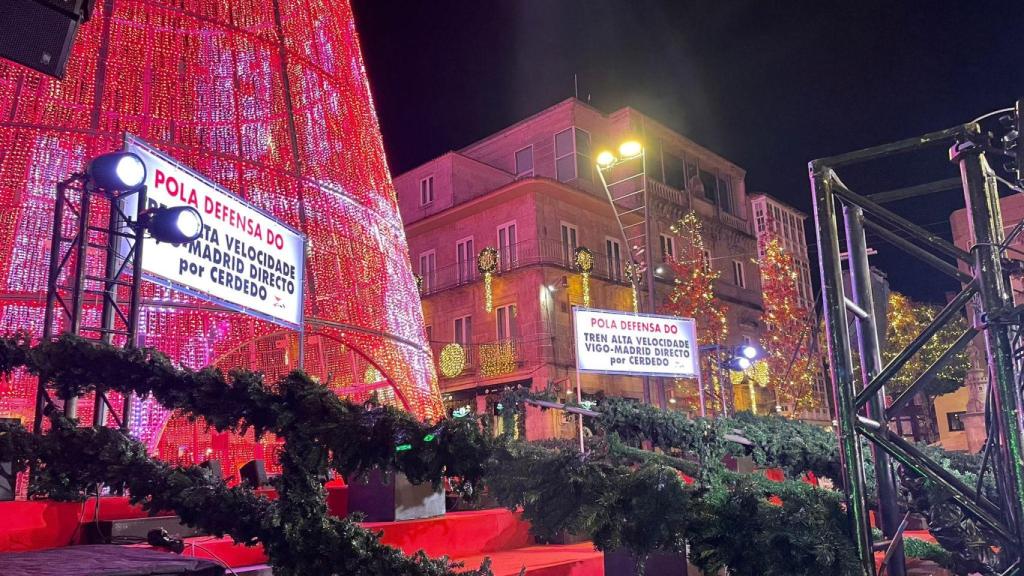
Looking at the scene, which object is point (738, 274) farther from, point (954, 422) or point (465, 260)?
point (465, 260)

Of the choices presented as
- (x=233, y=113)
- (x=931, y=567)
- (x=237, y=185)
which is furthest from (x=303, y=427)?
(x=233, y=113)

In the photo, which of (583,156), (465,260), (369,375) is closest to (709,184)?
(583,156)

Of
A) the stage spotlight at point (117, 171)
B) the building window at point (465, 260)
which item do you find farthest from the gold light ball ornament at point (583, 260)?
the stage spotlight at point (117, 171)

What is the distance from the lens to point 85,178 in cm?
650

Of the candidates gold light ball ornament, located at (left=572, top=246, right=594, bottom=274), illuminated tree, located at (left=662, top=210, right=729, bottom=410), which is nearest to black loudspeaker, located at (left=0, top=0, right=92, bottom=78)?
gold light ball ornament, located at (left=572, top=246, right=594, bottom=274)

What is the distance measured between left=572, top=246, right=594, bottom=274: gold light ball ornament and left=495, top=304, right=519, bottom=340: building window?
9.44 ft

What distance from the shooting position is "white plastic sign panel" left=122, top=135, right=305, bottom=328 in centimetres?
726

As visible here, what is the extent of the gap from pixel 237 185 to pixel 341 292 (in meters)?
2.20

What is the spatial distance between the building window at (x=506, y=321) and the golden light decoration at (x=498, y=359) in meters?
0.41

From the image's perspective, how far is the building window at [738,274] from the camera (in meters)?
34.0

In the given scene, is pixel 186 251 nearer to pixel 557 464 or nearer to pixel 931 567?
pixel 557 464

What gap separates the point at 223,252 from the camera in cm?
798

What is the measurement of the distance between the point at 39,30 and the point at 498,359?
20956 millimetres

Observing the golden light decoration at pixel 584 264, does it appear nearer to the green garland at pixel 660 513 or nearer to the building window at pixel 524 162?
the building window at pixel 524 162
